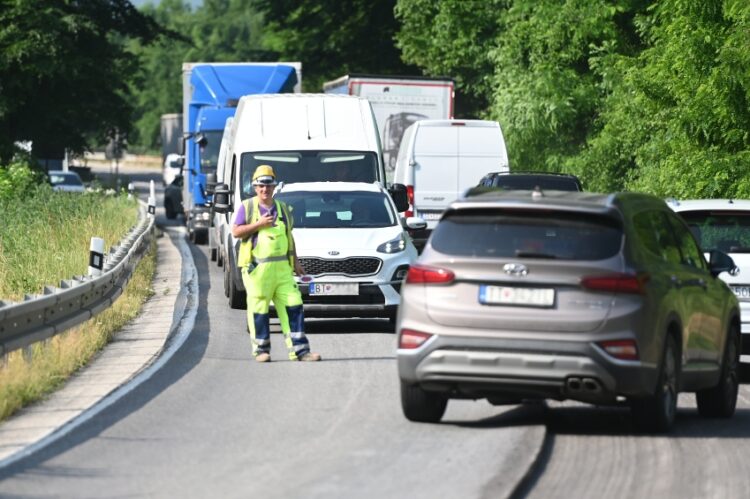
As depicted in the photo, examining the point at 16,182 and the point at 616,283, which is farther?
the point at 16,182

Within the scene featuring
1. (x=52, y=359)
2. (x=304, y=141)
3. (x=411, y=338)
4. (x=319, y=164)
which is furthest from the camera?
(x=304, y=141)

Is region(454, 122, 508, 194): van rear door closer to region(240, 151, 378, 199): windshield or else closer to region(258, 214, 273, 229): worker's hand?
region(240, 151, 378, 199): windshield

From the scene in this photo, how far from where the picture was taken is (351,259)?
1900 cm

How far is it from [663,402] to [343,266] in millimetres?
7719

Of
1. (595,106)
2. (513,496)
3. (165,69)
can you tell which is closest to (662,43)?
(595,106)

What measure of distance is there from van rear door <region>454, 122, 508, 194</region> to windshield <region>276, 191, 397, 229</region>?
34.9 feet

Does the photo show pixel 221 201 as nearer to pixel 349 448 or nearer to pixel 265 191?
pixel 265 191

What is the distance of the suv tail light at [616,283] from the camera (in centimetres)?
1108

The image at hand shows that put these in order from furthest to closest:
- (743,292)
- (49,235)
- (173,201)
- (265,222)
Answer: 1. (173,201)
2. (49,235)
3. (265,222)
4. (743,292)

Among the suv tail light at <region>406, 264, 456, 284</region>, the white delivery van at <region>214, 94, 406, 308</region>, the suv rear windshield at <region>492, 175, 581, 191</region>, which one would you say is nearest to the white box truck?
the suv rear windshield at <region>492, 175, 581, 191</region>

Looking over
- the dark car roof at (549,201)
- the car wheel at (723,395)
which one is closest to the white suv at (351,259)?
the car wheel at (723,395)

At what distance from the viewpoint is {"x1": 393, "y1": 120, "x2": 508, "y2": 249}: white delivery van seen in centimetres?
3139

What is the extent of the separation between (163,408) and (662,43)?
833 inches

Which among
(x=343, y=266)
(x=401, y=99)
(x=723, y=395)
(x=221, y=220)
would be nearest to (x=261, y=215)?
(x=343, y=266)
